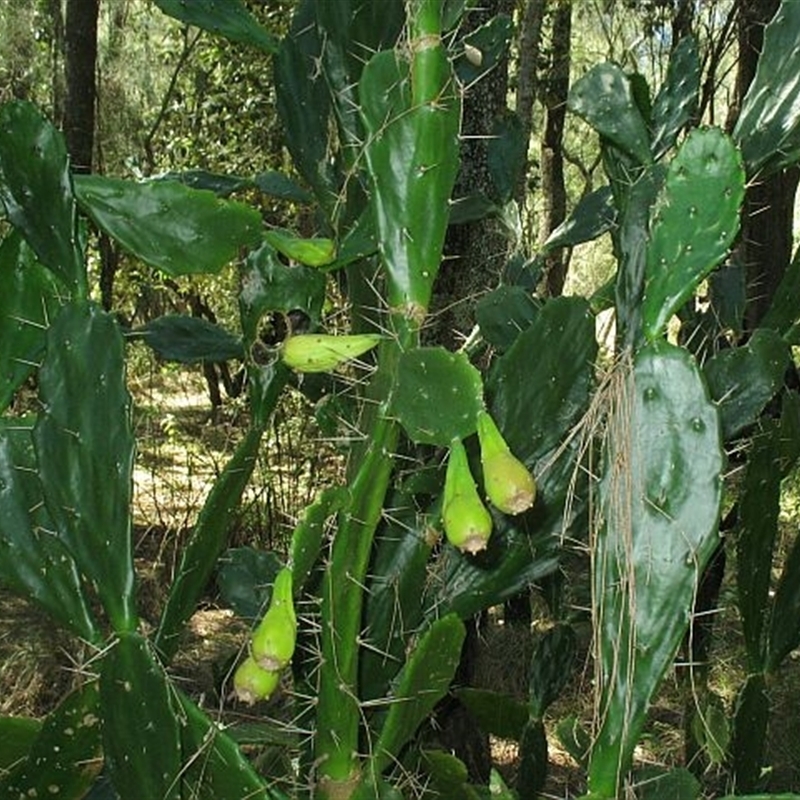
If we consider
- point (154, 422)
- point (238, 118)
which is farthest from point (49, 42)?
point (154, 422)

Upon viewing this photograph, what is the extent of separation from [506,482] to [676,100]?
31.0 inches

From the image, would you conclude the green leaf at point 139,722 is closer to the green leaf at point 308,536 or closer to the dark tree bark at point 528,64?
the green leaf at point 308,536

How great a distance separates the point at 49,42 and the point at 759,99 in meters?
6.40

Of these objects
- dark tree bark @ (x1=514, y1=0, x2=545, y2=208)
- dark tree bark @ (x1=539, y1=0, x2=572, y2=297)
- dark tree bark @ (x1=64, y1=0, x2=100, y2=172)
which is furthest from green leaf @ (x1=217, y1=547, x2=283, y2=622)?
dark tree bark @ (x1=539, y1=0, x2=572, y2=297)

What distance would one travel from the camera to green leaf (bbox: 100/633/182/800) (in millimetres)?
1010

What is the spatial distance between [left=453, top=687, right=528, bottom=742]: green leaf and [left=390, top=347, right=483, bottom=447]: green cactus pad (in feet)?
2.69

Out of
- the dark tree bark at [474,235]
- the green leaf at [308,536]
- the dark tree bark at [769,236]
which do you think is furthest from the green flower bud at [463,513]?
the dark tree bark at [769,236]

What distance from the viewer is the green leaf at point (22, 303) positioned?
1260 mm

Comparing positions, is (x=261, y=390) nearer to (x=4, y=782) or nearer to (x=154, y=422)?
(x=4, y=782)

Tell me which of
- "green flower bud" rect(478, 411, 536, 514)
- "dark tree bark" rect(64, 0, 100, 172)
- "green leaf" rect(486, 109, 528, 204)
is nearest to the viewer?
"green flower bud" rect(478, 411, 536, 514)

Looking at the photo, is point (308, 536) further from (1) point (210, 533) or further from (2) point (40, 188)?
(2) point (40, 188)

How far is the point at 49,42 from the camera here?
6.90m

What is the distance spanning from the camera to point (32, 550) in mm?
1181

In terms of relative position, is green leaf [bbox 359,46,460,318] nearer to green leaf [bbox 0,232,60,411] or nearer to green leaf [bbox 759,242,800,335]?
green leaf [bbox 0,232,60,411]
